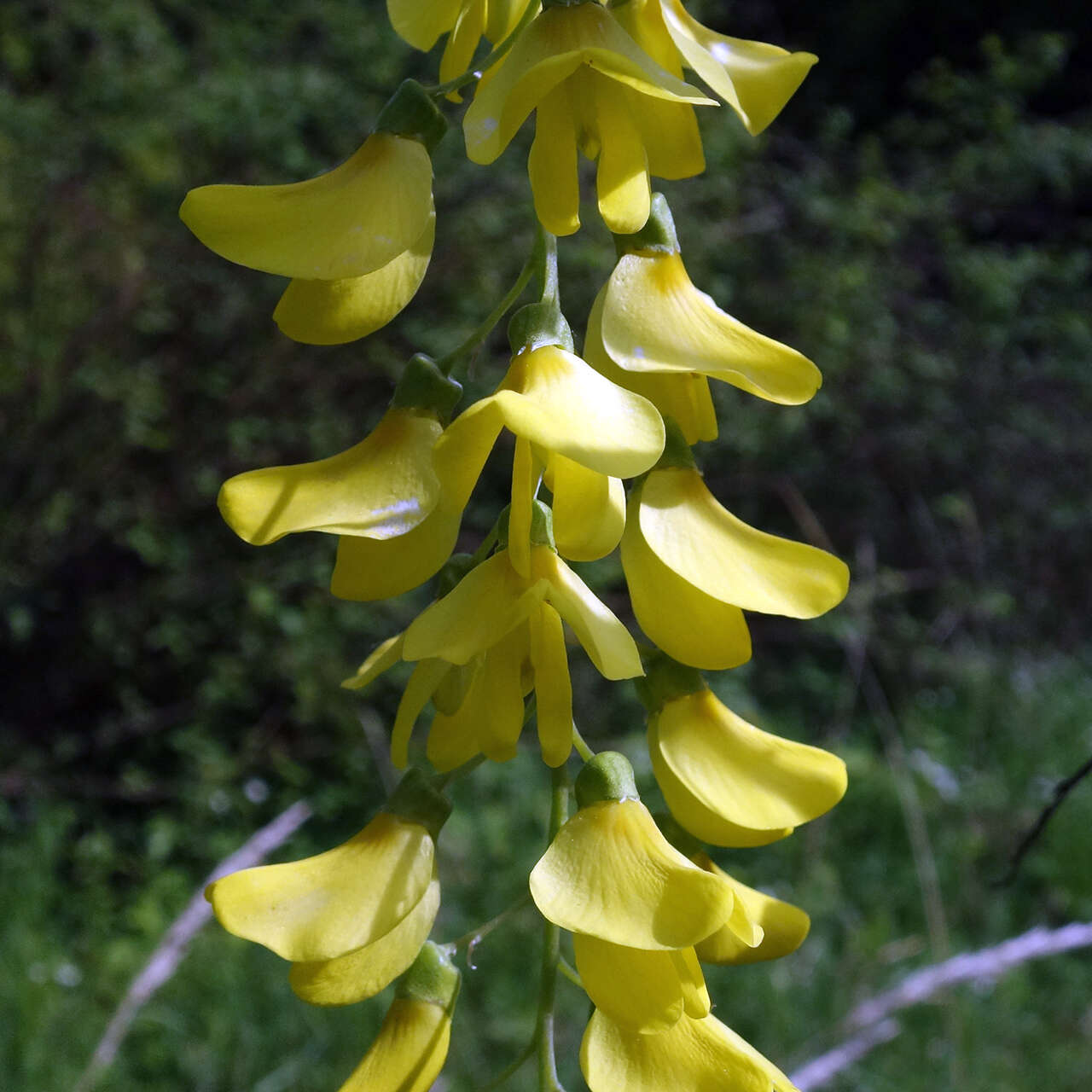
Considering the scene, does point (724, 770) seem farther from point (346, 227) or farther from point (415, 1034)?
point (346, 227)

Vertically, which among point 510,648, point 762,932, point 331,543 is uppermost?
point 510,648

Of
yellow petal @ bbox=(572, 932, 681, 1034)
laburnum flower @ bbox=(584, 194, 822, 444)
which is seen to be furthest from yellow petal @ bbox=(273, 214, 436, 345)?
yellow petal @ bbox=(572, 932, 681, 1034)

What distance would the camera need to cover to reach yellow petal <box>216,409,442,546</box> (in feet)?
1.76

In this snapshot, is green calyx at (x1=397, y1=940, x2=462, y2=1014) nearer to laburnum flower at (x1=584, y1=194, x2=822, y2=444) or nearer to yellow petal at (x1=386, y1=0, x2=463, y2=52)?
laburnum flower at (x1=584, y1=194, x2=822, y2=444)

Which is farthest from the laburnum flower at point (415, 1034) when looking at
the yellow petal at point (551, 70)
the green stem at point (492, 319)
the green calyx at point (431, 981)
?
the yellow petal at point (551, 70)

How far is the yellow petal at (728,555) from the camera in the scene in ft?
1.84

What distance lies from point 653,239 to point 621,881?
1.10 feet

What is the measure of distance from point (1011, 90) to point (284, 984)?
12.6 feet

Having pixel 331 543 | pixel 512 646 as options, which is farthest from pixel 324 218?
pixel 331 543

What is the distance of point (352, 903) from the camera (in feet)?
1.84

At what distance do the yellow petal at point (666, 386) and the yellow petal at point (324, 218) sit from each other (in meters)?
0.10

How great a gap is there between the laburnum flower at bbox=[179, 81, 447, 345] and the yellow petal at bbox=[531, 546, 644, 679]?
0.48ft

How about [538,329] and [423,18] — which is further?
[423,18]

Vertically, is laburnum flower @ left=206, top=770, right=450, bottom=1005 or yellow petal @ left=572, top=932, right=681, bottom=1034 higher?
yellow petal @ left=572, top=932, right=681, bottom=1034
